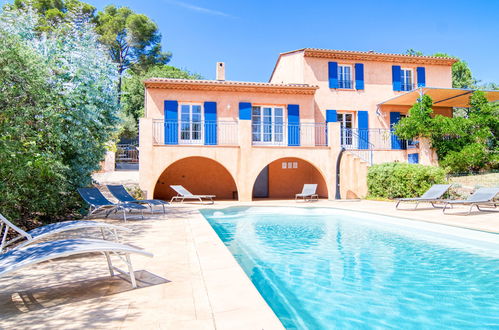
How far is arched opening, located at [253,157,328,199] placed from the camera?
57.3ft

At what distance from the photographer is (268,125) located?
16.4 m

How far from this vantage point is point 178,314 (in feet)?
8.95

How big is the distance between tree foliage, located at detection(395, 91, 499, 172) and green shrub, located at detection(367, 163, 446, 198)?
8.78 feet

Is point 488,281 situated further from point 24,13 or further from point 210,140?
point 210,140

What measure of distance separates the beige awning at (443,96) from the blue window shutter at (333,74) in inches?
110

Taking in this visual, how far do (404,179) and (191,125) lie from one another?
9576 mm

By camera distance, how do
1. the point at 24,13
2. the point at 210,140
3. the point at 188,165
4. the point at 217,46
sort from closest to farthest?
the point at 24,13, the point at 210,140, the point at 188,165, the point at 217,46

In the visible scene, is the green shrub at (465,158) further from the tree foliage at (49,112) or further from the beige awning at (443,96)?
the tree foliage at (49,112)

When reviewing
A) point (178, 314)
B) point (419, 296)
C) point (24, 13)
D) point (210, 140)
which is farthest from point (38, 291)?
point (210, 140)

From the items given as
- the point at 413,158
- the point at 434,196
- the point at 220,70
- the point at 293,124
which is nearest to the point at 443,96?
the point at 413,158

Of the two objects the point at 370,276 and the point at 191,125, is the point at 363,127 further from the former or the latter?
the point at 370,276

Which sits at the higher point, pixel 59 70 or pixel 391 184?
pixel 59 70

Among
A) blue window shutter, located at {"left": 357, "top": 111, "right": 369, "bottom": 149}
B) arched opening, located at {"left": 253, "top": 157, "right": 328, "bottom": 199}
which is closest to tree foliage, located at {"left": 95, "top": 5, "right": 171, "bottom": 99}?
arched opening, located at {"left": 253, "top": 157, "right": 328, "bottom": 199}

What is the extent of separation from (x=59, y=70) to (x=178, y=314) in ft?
24.6
